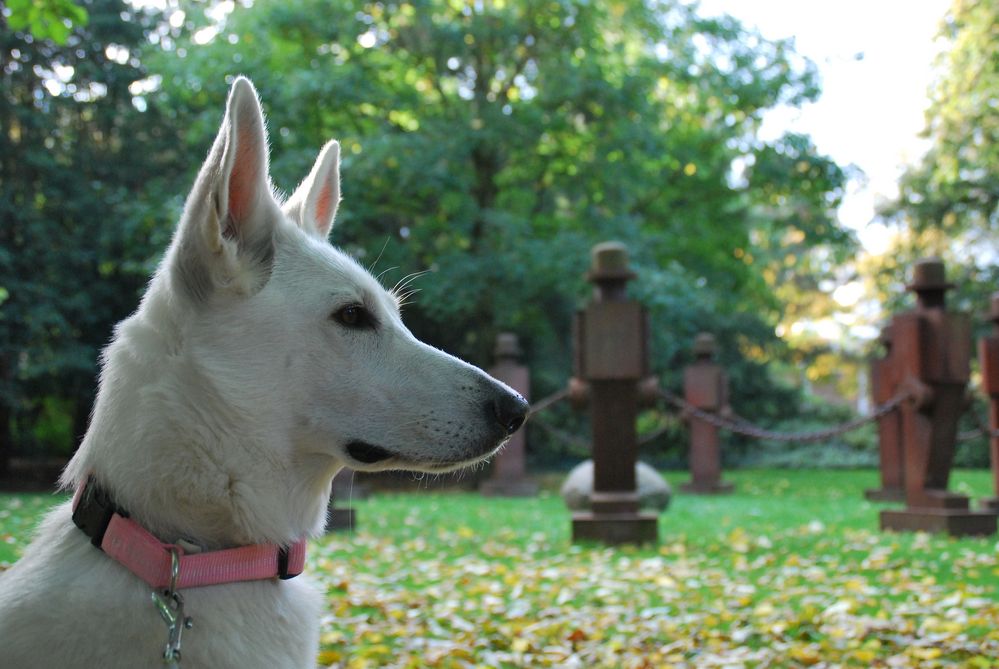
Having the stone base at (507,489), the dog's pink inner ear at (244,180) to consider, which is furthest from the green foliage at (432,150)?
the dog's pink inner ear at (244,180)

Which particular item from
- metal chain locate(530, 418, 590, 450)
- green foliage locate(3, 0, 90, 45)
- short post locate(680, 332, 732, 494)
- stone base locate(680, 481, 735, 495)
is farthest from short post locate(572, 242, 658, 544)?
stone base locate(680, 481, 735, 495)

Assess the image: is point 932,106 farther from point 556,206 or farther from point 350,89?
point 350,89

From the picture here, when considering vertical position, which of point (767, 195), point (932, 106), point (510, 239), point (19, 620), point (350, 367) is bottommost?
point (19, 620)

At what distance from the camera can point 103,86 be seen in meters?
20.0

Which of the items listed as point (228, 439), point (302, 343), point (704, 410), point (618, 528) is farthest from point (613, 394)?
point (704, 410)

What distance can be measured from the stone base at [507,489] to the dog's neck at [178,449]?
1280cm

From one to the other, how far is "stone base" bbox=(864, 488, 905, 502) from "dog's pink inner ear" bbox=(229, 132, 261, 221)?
39.7ft

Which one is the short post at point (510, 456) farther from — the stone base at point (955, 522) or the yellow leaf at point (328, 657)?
the yellow leaf at point (328, 657)

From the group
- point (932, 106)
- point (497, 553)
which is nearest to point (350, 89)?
point (497, 553)

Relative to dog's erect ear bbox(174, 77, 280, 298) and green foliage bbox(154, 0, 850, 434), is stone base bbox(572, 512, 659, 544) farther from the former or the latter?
green foliage bbox(154, 0, 850, 434)

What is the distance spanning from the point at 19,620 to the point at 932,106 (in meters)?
21.9

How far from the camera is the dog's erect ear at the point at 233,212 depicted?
2.21 m

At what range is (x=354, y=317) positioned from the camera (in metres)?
2.53

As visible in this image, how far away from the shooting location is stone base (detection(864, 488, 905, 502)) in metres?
12.8
